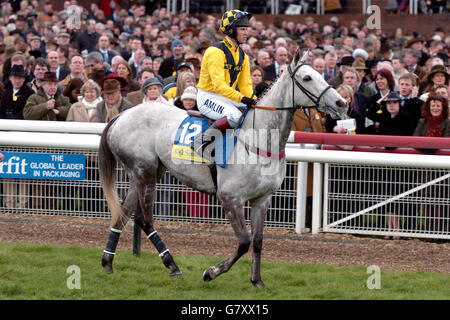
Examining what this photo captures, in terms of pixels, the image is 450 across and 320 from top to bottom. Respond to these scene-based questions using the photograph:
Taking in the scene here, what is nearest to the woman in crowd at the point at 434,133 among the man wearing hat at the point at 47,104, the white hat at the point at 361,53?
the man wearing hat at the point at 47,104

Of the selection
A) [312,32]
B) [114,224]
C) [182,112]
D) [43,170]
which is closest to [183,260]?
[114,224]

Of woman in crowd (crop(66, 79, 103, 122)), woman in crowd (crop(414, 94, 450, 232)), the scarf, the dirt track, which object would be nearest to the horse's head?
the dirt track

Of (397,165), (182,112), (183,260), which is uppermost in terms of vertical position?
(182,112)

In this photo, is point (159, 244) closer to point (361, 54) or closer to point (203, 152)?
point (203, 152)

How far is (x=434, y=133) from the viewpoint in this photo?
376 inches

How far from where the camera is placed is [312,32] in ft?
70.1

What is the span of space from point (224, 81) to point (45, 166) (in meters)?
3.01

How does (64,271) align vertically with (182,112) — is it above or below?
below

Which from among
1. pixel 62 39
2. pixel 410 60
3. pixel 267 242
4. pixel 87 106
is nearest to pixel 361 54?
pixel 410 60

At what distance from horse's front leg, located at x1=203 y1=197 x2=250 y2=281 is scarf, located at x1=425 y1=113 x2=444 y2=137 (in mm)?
3251
